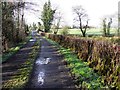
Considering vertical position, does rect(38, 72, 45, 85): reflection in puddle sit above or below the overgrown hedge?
below

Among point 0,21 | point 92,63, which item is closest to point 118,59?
point 92,63

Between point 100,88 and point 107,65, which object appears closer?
point 100,88

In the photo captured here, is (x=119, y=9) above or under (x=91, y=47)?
above

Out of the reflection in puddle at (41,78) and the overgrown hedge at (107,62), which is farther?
the reflection in puddle at (41,78)

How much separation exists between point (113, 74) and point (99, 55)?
3446mm

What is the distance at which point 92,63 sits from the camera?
52.0ft

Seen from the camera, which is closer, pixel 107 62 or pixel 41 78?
pixel 107 62

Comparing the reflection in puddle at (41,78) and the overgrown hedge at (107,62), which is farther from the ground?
the overgrown hedge at (107,62)

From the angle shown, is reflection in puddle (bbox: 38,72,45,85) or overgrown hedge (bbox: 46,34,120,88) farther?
reflection in puddle (bbox: 38,72,45,85)

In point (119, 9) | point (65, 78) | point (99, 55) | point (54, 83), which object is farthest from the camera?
point (119, 9)

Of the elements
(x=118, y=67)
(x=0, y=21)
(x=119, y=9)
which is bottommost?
(x=118, y=67)

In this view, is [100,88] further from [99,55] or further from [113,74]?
[99,55]

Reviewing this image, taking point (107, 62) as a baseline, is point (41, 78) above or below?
below

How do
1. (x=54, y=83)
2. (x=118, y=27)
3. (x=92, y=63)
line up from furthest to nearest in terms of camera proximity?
(x=118, y=27), (x=92, y=63), (x=54, y=83)
